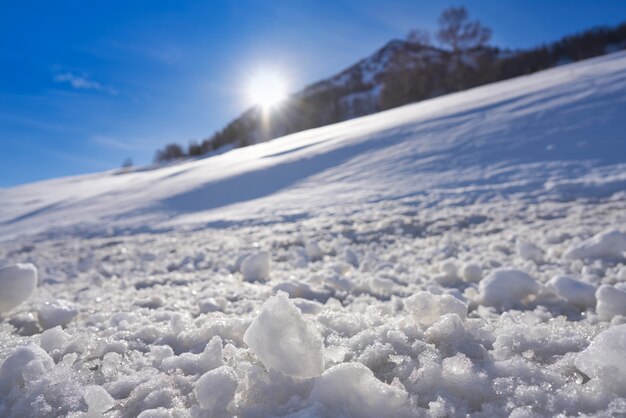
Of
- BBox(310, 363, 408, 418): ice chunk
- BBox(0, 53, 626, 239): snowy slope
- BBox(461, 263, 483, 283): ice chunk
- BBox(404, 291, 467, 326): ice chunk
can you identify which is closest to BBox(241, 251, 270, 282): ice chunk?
BBox(461, 263, 483, 283): ice chunk

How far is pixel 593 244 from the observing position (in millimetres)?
1536

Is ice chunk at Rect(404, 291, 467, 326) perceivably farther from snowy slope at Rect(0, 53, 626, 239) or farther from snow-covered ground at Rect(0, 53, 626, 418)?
snowy slope at Rect(0, 53, 626, 239)

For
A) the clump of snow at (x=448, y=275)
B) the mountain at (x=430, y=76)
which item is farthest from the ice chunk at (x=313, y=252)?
the mountain at (x=430, y=76)

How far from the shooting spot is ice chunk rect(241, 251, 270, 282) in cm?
181

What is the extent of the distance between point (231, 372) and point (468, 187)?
2.56 m

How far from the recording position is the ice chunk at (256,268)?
1.81 metres

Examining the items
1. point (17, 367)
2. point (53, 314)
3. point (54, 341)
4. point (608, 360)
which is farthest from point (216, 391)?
point (53, 314)

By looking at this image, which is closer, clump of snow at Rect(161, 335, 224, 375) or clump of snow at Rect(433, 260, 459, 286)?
clump of snow at Rect(161, 335, 224, 375)

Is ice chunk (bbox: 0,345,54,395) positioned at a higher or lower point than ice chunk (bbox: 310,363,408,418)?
higher

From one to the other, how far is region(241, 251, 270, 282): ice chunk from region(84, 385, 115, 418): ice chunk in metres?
1.10

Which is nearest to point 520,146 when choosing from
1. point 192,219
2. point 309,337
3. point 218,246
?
point 218,246

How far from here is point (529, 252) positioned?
1646 millimetres

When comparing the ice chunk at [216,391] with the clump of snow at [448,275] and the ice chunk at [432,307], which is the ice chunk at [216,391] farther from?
the clump of snow at [448,275]

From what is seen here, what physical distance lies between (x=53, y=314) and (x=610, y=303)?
153 centimetres
